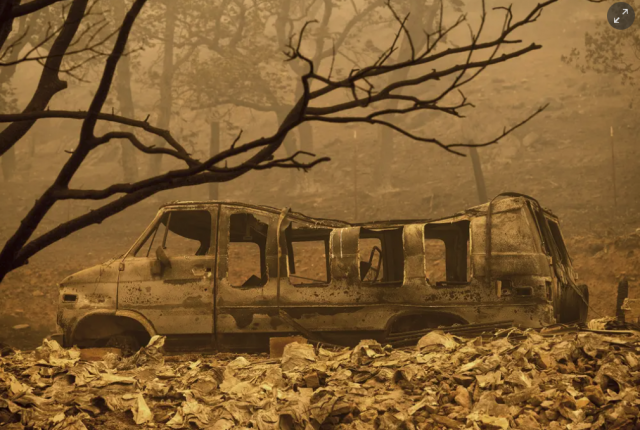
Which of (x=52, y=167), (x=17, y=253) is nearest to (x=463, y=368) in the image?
(x=17, y=253)

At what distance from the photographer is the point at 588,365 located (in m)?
6.46

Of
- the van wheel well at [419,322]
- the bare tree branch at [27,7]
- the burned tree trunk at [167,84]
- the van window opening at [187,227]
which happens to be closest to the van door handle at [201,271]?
the van window opening at [187,227]

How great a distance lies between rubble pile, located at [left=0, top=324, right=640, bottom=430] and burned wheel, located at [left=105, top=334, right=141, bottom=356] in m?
0.98

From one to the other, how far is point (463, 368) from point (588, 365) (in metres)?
1.14

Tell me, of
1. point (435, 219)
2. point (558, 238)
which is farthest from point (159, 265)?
point (558, 238)

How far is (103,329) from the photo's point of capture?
8.70 meters

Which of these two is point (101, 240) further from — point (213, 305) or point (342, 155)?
point (213, 305)

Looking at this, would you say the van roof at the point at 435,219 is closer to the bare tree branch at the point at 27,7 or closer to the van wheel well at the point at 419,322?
the van wheel well at the point at 419,322

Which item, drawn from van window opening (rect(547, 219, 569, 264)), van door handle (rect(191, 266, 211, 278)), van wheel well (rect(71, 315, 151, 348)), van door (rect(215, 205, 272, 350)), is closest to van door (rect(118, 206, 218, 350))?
van door handle (rect(191, 266, 211, 278))

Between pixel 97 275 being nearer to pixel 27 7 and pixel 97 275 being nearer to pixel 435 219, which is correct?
pixel 435 219

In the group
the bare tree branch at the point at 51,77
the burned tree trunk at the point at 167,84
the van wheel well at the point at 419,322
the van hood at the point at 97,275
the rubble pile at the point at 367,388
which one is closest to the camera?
the bare tree branch at the point at 51,77

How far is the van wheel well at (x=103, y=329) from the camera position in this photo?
858 cm

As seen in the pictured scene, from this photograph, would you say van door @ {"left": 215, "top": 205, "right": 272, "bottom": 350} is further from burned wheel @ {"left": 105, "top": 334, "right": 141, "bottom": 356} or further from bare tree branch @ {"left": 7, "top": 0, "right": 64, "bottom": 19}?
bare tree branch @ {"left": 7, "top": 0, "right": 64, "bottom": 19}

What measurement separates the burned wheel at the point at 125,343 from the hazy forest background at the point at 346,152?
22.4ft
